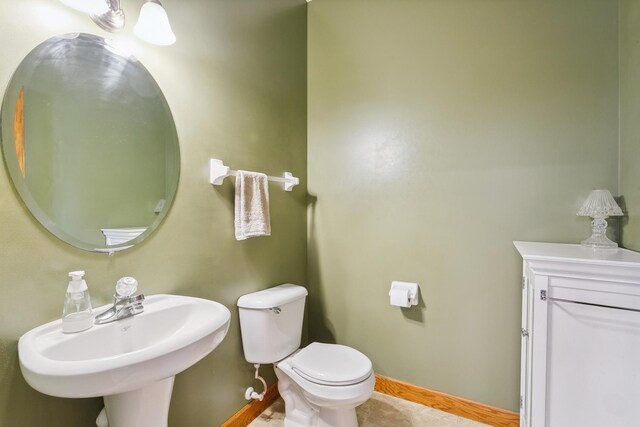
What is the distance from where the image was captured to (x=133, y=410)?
0.91 m

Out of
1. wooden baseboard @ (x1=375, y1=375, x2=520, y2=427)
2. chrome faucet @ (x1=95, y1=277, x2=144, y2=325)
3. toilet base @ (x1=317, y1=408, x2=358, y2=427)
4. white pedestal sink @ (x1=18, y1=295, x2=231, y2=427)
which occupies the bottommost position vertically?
wooden baseboard @ (x1=375, y1=375, x2=520, y2=427)

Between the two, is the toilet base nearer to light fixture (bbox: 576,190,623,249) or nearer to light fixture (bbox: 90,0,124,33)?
light fixture (bbox: 576,190,623,249)

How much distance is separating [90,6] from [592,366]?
2023 mm

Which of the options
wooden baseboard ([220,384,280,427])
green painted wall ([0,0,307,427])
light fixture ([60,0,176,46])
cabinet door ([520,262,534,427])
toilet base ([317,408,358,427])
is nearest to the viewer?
green painted wall ([0,0,307,427])

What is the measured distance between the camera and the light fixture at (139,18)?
950 mm

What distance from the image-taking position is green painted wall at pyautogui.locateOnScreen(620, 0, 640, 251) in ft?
3.82

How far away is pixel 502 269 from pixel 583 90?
0.96m

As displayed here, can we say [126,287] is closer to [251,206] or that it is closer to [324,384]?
[251,206]

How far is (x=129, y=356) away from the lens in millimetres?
715

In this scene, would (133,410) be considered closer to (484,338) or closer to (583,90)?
(484,338)

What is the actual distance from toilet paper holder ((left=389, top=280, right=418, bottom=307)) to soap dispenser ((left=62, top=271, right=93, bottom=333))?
1.43 metres

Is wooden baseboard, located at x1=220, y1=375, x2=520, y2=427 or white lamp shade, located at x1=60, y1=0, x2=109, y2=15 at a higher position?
white lamp shade, located at x1=60, y1=0, x2=109, y2=15

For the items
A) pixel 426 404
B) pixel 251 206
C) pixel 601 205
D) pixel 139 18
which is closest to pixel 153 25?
pixel 139 18

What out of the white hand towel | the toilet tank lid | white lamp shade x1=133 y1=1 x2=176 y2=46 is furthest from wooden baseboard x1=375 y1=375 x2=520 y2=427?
white lamp shade x1=133 y1=1 x2=176 y2=46
